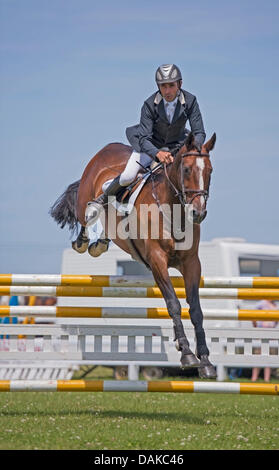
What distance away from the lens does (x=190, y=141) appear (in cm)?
651

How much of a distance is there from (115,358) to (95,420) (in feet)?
1.94

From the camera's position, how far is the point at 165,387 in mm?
6938

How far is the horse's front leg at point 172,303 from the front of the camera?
6.36m

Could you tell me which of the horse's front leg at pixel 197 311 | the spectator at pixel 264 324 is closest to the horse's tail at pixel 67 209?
the horse's front leg at pixel 197 311

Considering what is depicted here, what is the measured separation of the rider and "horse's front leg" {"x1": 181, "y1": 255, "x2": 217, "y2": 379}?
99 centimetres

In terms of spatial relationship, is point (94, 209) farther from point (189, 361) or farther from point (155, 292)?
point (189, 361)

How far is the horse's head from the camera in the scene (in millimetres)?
6266

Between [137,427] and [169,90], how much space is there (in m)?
3.02

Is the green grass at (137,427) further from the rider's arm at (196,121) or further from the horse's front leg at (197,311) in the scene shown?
the rider's arm at (196,121)

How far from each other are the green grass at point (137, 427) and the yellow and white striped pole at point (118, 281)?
49.0 inches
